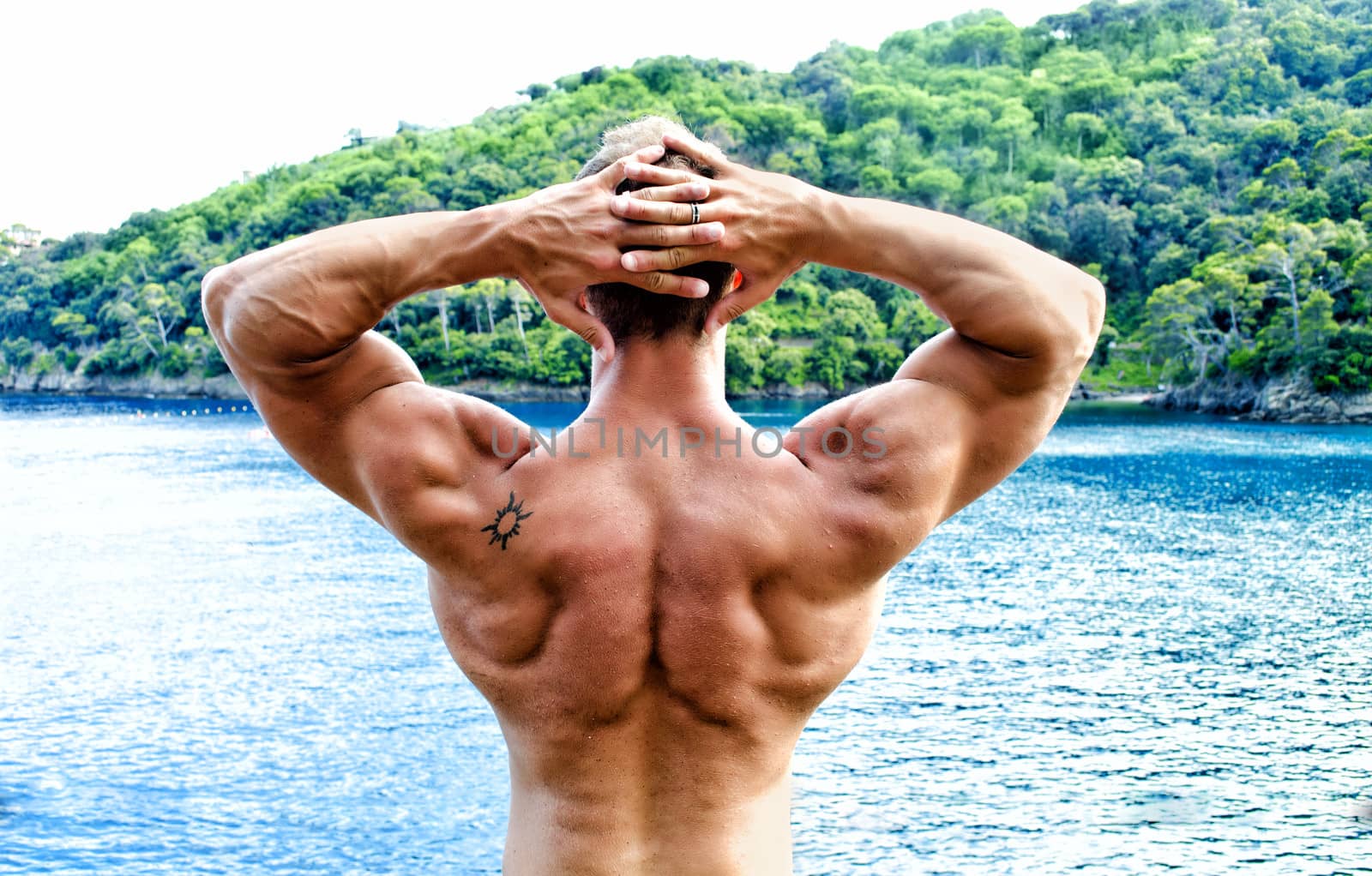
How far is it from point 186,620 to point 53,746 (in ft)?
24.6

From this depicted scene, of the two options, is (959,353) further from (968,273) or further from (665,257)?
(665,257)

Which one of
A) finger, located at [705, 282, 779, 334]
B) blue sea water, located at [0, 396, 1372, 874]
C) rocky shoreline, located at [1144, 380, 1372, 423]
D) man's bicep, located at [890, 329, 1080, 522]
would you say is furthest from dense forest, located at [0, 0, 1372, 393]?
finger, located at [705, 282, 779, 334]

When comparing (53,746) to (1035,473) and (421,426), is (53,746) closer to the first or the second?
(421,426)

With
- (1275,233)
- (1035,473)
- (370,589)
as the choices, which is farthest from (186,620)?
(1275,233)

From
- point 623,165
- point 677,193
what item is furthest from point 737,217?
point 623,165

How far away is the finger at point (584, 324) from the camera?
1.83 m

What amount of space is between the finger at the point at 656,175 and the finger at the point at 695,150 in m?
0.05

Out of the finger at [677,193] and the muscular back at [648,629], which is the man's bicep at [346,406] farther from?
the finger at [677,193]

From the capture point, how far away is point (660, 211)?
1.70 metres

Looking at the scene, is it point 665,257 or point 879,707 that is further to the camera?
point 879,707

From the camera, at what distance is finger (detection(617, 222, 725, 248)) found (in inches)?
67.2

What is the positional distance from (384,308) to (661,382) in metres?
0.49

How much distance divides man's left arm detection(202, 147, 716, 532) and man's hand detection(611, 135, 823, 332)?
28 mm

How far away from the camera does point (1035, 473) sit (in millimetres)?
48406
